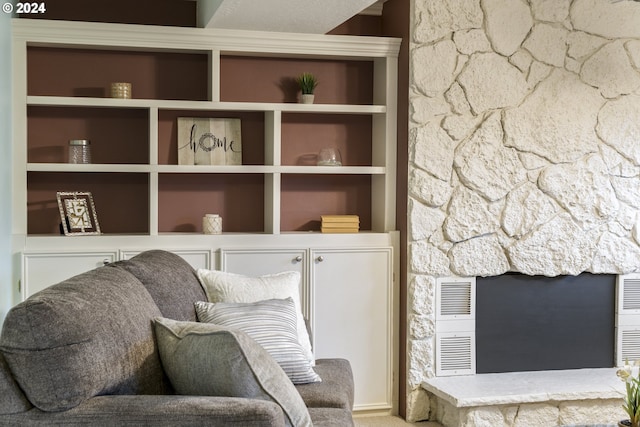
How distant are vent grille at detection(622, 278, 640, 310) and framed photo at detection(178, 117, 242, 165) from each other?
243 centimetres

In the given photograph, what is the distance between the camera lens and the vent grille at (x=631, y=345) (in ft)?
16.5

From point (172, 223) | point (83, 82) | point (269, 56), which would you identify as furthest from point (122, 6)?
point (172, 223)

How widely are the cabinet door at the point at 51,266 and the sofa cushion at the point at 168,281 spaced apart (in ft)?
3.55

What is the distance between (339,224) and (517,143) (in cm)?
112

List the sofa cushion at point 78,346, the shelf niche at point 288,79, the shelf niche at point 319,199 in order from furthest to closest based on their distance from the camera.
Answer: the shelf niche at point 319,199
the shelf niche at point 288,79
the sofa cushion at point 78,346

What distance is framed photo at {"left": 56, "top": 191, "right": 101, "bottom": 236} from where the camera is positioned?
14.8ft

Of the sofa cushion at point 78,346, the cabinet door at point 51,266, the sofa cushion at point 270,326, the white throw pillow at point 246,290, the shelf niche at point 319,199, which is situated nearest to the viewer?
the sofa cushion at point 78,346

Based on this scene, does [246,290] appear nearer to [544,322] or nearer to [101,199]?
[101,199]

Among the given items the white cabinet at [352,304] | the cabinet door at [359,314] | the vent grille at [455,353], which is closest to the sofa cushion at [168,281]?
the white cabinet at [352,304]

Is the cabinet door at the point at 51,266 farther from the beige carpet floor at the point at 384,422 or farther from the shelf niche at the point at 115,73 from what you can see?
the beige carpet floor at the point at 384,422

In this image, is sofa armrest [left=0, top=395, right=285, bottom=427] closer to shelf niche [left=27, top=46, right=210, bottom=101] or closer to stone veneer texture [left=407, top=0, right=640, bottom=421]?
stone veneer texture [left=407, top=0, right=640, bottom=421]

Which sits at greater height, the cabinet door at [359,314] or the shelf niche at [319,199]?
the shelf niche at [319,199]

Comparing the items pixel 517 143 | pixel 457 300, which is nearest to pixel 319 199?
pixel 457 300

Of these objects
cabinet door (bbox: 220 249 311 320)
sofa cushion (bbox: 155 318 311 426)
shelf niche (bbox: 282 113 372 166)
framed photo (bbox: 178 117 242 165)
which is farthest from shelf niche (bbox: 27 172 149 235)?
sofa cushion (bbox: 155 318 311 426)
